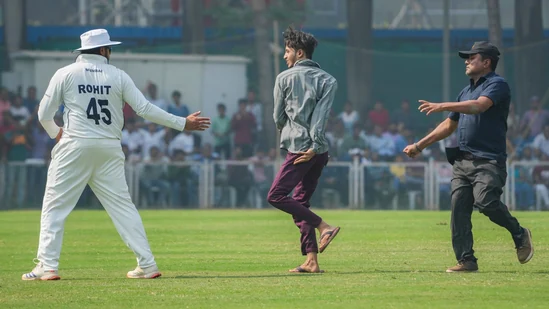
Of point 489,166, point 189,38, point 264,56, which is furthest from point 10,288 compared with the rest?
point 189,38

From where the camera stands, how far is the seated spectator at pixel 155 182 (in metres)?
26.0

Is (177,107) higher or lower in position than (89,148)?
lower

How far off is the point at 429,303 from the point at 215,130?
19327mm

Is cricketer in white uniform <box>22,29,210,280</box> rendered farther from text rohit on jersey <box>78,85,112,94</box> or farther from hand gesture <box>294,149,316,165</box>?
hand gesture <box>294,149,316,165</box>

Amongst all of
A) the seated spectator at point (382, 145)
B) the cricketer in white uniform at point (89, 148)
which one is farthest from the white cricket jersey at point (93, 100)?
the seated spectator at point (382, 145)

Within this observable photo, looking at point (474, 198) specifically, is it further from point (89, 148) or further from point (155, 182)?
point (155, 182)

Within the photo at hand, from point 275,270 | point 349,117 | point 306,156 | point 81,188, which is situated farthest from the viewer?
point 349,117

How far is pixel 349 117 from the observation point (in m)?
27.6

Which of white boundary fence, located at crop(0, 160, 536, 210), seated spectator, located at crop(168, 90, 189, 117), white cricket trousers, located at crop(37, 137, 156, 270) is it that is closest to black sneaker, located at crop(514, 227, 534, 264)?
white cricket trousers, located at crop(37, 137, 156, 270)

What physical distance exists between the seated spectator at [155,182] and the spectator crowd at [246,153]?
0.02m

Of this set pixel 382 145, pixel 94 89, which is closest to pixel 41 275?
pixel 94 89

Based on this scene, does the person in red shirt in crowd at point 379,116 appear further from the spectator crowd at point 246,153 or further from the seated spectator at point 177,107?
the seated spectator at point 177,107

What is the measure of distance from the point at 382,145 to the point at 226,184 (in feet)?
11.5

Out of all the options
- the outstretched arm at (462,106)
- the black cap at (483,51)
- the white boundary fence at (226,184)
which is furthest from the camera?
the white boundary fence at (226,184)
